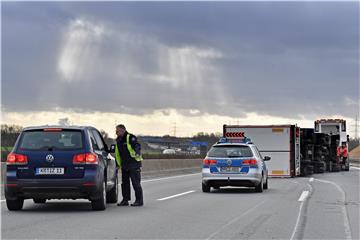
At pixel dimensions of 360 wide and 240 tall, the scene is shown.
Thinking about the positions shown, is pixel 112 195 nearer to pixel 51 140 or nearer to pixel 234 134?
pixel 51 140

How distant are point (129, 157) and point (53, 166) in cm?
240

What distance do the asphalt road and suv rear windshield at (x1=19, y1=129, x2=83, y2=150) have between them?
51.6 inches

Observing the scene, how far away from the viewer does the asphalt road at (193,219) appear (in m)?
11.0

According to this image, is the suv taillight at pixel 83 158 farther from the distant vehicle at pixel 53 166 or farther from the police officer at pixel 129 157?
the police officer at pixel 129 157

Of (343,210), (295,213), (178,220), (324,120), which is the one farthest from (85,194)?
(324,120)

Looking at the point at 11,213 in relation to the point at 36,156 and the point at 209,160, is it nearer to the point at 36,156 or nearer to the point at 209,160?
the point at 36,156

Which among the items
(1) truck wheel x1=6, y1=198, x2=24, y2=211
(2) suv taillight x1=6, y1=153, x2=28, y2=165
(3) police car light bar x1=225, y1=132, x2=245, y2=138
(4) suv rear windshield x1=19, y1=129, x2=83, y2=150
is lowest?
(1) truck wheel x1=6, y1=198, x2=24, y2=211

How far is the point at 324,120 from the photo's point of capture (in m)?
46.1

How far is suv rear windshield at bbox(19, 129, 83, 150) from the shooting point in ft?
46.0

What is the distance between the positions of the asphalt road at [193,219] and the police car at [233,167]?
2.50 m

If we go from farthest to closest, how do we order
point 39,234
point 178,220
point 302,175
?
point 302,175
point 178,220
point 39,234

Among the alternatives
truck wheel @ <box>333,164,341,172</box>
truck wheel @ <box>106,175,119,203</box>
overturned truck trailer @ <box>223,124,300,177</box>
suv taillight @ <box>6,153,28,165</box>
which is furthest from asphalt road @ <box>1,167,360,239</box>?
truck wheel @ <box>333,164,341,172</box>

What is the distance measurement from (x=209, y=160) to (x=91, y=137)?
7.76 m

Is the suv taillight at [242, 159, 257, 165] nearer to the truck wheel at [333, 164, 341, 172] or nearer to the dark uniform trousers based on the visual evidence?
the dark uniform trousers
